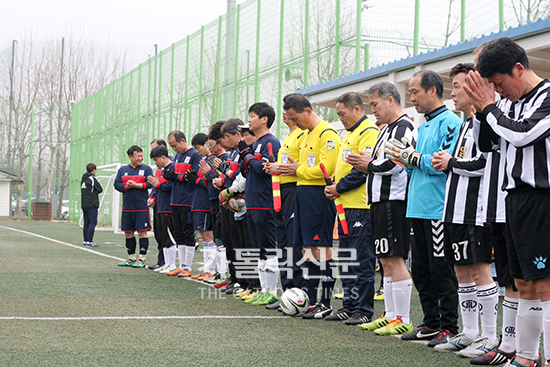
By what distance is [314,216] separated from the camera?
19.1 feet

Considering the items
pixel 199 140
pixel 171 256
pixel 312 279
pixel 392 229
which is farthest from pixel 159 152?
pixel 392 229

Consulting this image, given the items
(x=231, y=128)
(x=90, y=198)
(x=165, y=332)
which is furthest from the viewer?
(x=90, y=198)

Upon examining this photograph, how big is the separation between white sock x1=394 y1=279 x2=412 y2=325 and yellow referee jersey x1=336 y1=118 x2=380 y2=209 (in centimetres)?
81

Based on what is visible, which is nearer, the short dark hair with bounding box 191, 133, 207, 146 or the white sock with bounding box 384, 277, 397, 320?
the white sock with bounding box 384, 277, 397, 320

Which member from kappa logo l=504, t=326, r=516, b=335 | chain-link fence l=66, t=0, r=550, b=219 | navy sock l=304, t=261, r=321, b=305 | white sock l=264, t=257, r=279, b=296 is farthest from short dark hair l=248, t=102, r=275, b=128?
chain-link fence l=66, t=0, r=550, b=219

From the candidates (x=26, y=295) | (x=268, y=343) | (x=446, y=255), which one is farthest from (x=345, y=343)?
(x=26, y=295)

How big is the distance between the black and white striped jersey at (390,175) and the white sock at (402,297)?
0.72 meters

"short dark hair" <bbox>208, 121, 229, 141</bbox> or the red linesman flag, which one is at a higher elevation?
"short dark hair" <bbox>208, 121, 229, 141</bbox>

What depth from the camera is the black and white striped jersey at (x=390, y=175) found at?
5047 mm

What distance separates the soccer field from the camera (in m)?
4.06

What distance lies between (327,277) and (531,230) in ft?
9.55

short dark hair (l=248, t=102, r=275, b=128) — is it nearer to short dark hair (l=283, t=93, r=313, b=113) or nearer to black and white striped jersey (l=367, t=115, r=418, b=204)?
short dark hair (l=283, t=93, r=313, b=113)

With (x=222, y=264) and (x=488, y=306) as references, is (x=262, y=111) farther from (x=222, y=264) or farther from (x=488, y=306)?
(x=488, y=306)

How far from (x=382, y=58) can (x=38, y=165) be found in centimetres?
3678
